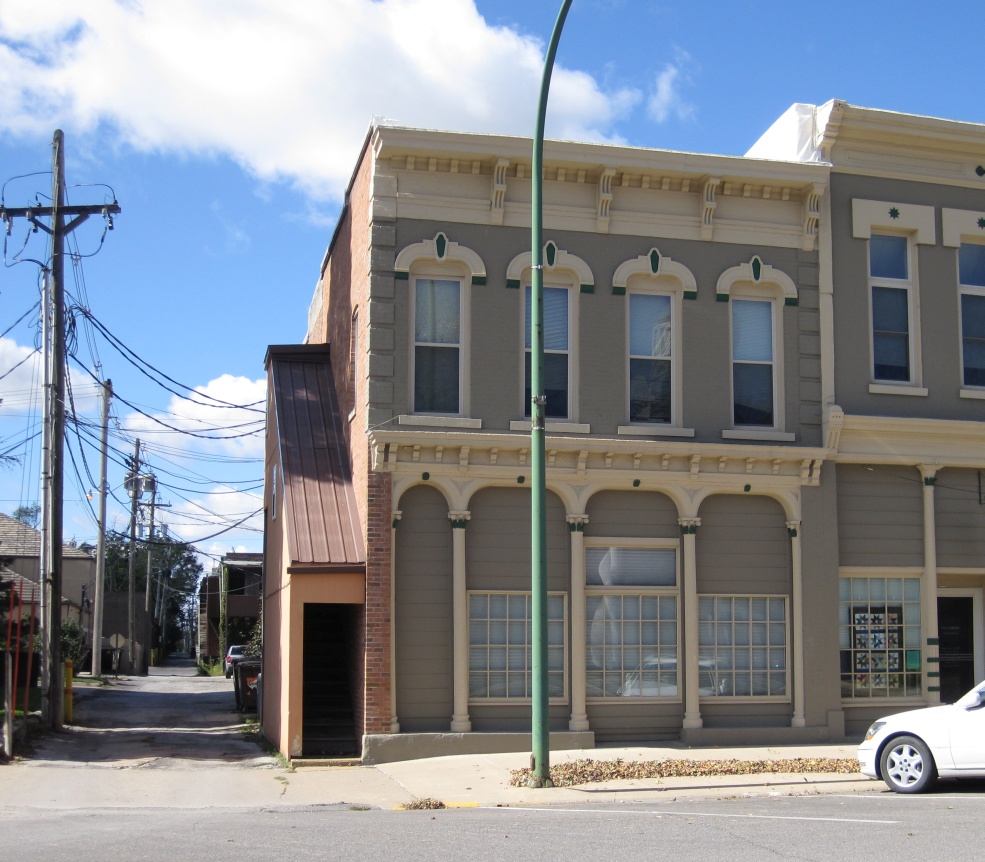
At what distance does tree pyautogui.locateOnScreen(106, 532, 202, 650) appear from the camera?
10638 centimetres

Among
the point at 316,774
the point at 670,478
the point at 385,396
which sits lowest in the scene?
the point at 316,774

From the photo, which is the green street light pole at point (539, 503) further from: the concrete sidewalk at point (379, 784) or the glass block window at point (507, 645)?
the glass block window at point (507, 645)

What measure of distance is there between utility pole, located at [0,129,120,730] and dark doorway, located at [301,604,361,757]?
447 centimetres

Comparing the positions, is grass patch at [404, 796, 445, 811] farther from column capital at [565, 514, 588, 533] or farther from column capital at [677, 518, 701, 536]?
column capital at [677, 518, 701, 536]

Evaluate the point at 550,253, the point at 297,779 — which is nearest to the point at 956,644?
the point at 550,253

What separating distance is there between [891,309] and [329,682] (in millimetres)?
10339

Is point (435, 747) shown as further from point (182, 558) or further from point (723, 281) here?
point (182, 558)

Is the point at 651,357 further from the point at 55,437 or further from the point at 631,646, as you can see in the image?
the point at 55,437

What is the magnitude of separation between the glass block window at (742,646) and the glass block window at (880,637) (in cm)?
101

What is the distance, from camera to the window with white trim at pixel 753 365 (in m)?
17.6

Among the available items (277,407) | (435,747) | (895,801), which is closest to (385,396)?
(277,407)

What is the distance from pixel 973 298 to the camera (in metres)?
18.7

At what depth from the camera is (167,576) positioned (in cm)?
11662

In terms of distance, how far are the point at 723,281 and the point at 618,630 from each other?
5306 mm
